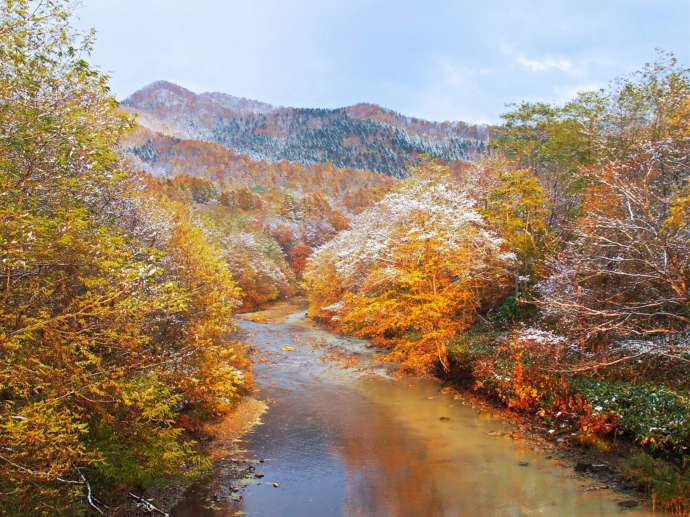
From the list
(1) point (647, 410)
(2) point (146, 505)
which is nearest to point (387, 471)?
(2) point (146, 505)

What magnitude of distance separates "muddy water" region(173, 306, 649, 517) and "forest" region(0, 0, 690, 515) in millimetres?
1443

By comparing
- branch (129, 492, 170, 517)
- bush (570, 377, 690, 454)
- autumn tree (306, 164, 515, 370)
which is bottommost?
branch (129, 492, 170, 517)

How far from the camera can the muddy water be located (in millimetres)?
12477

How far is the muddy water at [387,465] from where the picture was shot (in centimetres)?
1248

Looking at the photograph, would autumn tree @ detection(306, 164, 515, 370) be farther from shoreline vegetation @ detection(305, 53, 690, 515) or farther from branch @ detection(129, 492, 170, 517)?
branch @ detection(129, 492, 170, 517)

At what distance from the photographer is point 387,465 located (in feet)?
49.9

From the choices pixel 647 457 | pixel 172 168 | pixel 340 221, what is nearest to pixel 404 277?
pixel 647 457

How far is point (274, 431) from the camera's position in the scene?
60.0 ft

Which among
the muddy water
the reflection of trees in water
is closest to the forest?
the muddy water

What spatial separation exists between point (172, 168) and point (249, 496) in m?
187

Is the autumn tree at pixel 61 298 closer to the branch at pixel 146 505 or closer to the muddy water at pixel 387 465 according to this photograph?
the branch at pixel 146 505

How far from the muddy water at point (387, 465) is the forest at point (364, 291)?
1443mm

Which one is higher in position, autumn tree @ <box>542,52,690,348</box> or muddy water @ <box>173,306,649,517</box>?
autumn tree @ <box>542,52,690,348</box>

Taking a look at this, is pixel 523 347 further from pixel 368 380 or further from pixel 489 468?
pixel 368 380
